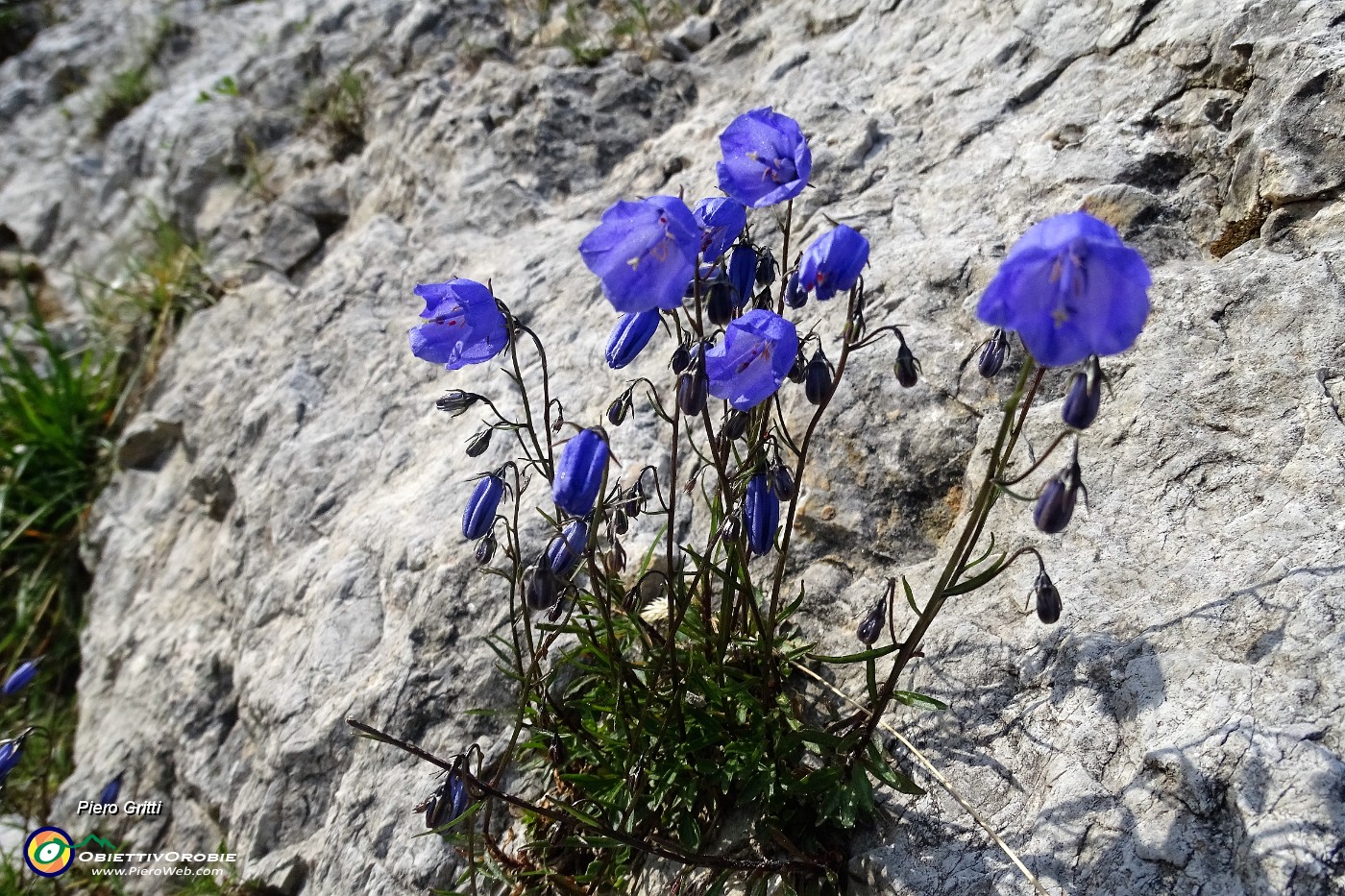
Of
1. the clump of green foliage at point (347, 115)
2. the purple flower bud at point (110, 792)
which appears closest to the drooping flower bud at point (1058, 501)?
the purple flower bud at point (110, 792)

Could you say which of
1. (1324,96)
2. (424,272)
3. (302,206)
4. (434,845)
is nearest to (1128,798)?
(434,845)

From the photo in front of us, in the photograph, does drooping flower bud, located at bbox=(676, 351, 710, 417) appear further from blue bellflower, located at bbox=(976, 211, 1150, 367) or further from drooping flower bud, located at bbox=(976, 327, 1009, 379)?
drooping flower bud, located at bbox=(976, 327, 1009, 379)

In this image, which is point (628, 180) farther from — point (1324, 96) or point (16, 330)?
point (16, 330)

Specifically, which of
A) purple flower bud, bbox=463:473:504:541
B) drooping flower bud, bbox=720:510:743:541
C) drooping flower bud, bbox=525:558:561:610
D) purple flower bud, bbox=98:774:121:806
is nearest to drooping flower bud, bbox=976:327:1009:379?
drooping flower bud, bbox=720:510:743:541

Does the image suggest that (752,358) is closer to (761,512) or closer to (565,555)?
(761,512)

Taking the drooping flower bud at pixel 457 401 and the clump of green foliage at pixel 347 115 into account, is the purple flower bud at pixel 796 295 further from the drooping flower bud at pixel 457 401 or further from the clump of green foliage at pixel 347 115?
the clump of green foliage at pixel 347 115

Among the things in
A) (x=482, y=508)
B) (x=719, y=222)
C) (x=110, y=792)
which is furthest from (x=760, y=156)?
(x=110, y=792)
